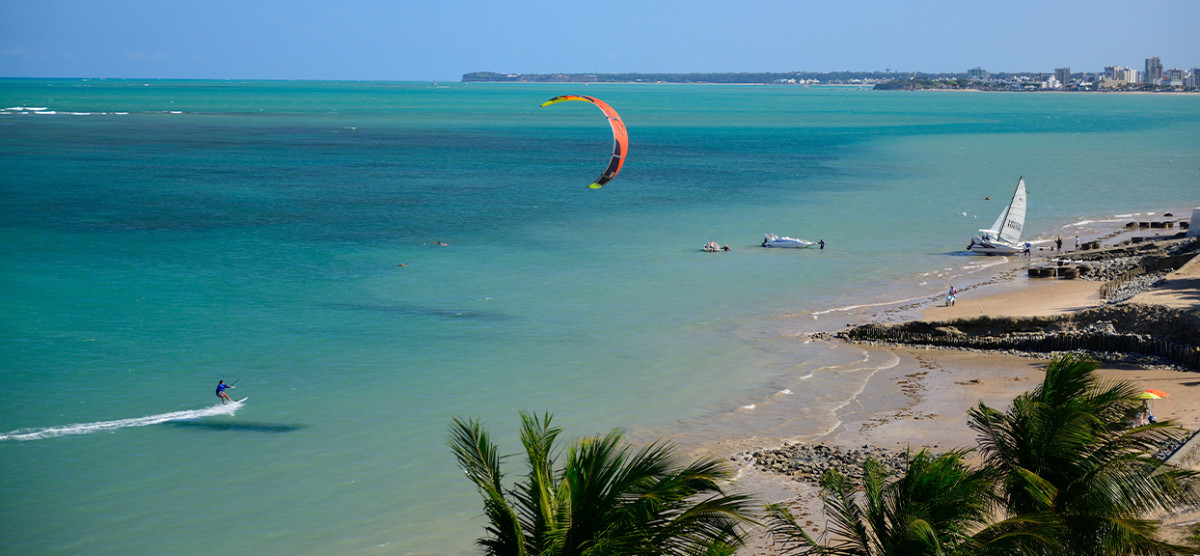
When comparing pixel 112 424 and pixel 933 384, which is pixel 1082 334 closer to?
pixel 933 384

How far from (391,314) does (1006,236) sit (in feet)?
98.8

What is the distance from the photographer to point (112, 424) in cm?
2389

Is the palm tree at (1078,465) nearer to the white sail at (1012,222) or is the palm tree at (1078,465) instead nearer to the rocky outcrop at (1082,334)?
the rocky outcrop at (1082,334)

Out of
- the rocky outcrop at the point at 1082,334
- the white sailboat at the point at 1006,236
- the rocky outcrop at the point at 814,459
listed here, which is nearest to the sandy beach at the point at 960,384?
the rocky outcrop at the point at 814,459

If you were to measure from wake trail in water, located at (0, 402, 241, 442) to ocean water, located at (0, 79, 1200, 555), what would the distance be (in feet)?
0.29

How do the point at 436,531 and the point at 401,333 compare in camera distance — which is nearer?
the point at 436,531

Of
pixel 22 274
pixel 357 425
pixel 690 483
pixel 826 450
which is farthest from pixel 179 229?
pixel 690 483

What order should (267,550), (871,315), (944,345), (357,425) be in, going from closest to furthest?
(267,550), (357,425), (944,345), (871,315)

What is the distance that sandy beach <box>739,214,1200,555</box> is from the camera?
64.4ft

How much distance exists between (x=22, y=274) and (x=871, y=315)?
3425cm

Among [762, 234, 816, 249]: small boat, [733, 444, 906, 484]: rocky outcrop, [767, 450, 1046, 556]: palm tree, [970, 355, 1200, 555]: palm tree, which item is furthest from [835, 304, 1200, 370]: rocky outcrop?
[767, 450, 1046, 556]: palm tree

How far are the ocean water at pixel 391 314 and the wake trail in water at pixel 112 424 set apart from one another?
9 cm

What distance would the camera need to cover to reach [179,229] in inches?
2110

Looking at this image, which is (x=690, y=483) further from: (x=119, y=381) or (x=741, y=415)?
(x=119, y=381)
